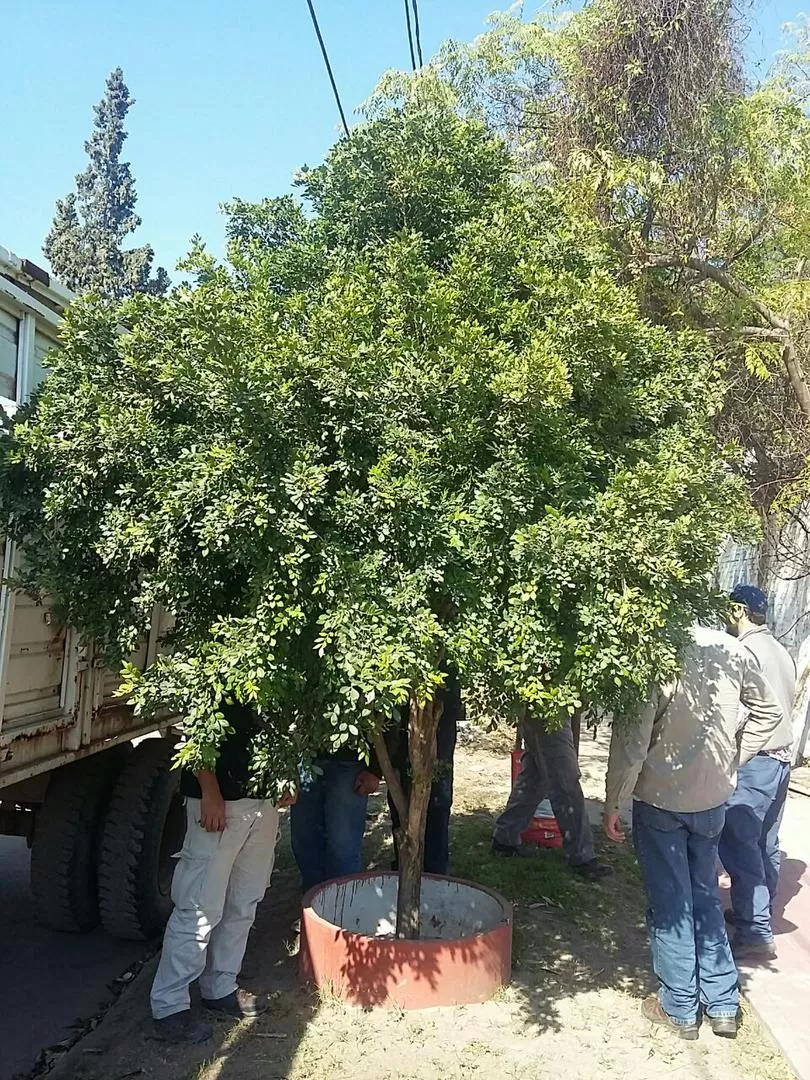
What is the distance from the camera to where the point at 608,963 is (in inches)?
176

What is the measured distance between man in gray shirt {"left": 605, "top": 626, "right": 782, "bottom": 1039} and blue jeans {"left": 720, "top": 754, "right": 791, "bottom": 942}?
92 centimetres

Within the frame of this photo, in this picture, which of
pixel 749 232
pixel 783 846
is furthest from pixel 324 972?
pixel 749 232

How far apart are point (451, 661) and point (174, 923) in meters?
1.75

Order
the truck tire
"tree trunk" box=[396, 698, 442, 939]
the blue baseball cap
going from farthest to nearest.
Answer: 1. the blue baseball cap
2. the truck tire
3. "tree trunk" box=[396, 698, 442, 939]

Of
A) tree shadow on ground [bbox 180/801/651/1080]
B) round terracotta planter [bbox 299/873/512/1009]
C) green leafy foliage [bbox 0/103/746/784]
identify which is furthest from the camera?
round terracotta planter [bbox 299/873/512/1009]

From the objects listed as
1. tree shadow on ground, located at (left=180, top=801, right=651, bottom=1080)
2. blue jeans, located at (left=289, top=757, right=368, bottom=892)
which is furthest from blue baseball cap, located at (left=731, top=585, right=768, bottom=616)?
blue jeans, located at (left=289, top=757, right=368, bottom=892)

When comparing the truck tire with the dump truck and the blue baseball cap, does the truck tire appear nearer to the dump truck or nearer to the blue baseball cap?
the dump truck

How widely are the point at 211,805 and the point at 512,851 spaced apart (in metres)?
2.95

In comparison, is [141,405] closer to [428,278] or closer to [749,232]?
[428,278]

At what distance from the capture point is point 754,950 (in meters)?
4.79

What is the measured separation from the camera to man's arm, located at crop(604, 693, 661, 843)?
3.78 meters

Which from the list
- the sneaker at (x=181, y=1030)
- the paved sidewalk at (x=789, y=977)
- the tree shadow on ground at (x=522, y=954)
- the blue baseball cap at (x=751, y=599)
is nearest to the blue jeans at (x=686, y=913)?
the paved sidewalk at (x=789, y=977)

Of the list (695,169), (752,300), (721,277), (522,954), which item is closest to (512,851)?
(522,954)

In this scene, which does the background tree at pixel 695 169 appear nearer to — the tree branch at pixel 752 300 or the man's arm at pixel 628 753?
the tree branch at pixel 752 300
